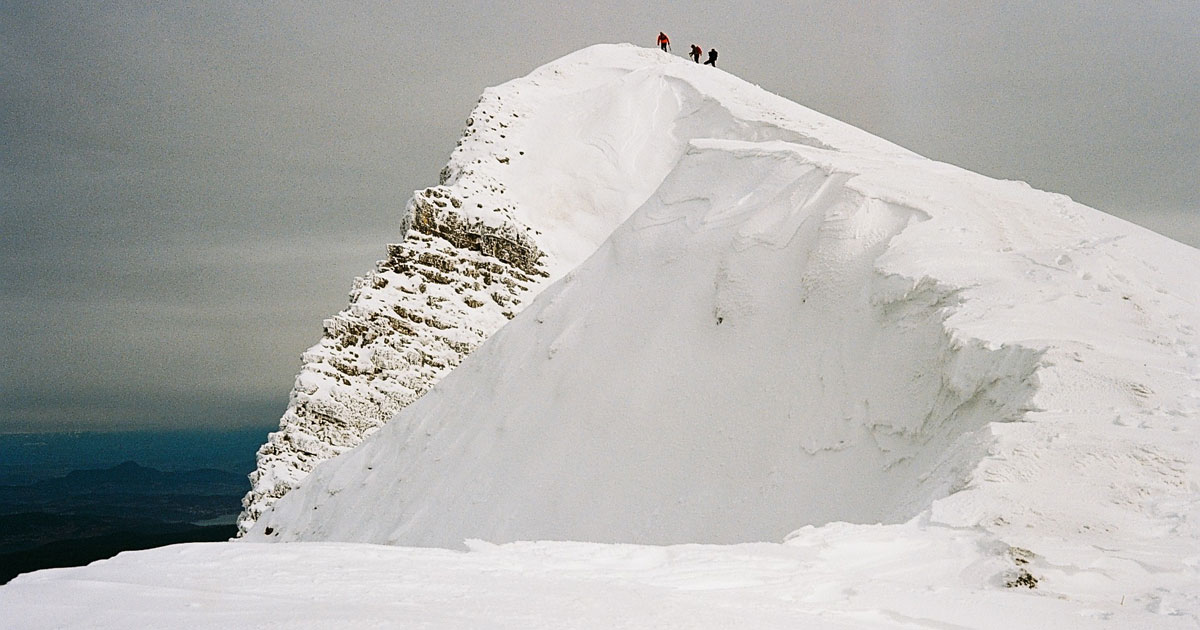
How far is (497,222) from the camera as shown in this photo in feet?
100

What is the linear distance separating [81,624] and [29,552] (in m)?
93.1

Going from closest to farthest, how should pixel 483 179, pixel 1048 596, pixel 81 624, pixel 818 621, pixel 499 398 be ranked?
1. pixel 81 624
2. pixel 818 621
3. pixel 1048 596
4. pixel 499 398
5. pixel 483 179

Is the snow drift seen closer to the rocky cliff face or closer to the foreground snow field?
the foreground snow field

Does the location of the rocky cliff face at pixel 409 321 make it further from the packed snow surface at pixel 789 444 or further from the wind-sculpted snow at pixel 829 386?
the wind-sculpted snow at pixel 829 386

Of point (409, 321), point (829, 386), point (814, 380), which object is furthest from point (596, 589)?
point (409, 321)

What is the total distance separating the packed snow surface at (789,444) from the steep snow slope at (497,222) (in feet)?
36.8

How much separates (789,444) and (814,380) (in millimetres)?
782

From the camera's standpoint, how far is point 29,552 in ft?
255

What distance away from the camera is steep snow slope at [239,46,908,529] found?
88.9ft

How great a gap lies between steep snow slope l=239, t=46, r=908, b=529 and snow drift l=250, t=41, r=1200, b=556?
12448 mm

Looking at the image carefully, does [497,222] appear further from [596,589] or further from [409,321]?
[596,589]

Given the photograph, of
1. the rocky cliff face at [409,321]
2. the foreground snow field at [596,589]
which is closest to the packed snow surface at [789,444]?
the foreground snow field at [596,589]

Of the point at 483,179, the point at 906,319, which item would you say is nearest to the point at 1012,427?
the point at 906,319

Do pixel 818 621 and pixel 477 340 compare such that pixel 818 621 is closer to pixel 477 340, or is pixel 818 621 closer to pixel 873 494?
pixel 873 494
